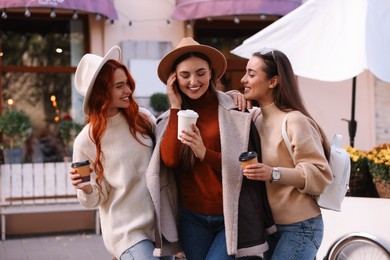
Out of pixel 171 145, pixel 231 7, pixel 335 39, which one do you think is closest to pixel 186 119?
pixel 171 145

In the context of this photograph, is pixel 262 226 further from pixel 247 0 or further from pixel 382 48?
pixel 247 0

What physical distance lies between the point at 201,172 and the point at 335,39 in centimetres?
392

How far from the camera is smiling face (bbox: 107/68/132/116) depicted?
3689 mm

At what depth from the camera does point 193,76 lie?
3.57 m

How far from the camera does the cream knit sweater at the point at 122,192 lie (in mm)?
3625

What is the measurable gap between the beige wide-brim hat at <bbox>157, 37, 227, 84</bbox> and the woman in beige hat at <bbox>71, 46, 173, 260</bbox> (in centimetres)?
21

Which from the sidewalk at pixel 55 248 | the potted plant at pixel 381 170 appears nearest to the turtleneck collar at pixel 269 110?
the potted plant at pixel 381 170

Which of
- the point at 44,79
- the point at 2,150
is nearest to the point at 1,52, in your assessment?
the point at 44,79

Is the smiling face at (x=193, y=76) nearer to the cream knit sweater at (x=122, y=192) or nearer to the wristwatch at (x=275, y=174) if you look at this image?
the cream knit sweater at (x=122, y=192)

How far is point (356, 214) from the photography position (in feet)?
18.5

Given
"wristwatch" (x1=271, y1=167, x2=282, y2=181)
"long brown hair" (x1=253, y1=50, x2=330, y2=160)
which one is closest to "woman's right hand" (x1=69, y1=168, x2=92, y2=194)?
"wristwatch" (x1=271, y1=167, x2=282, y2=181)

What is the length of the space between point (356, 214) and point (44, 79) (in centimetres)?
573

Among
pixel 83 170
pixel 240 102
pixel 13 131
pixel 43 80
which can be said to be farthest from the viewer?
pixel 43 80

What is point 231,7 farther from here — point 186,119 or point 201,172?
point 186,119
